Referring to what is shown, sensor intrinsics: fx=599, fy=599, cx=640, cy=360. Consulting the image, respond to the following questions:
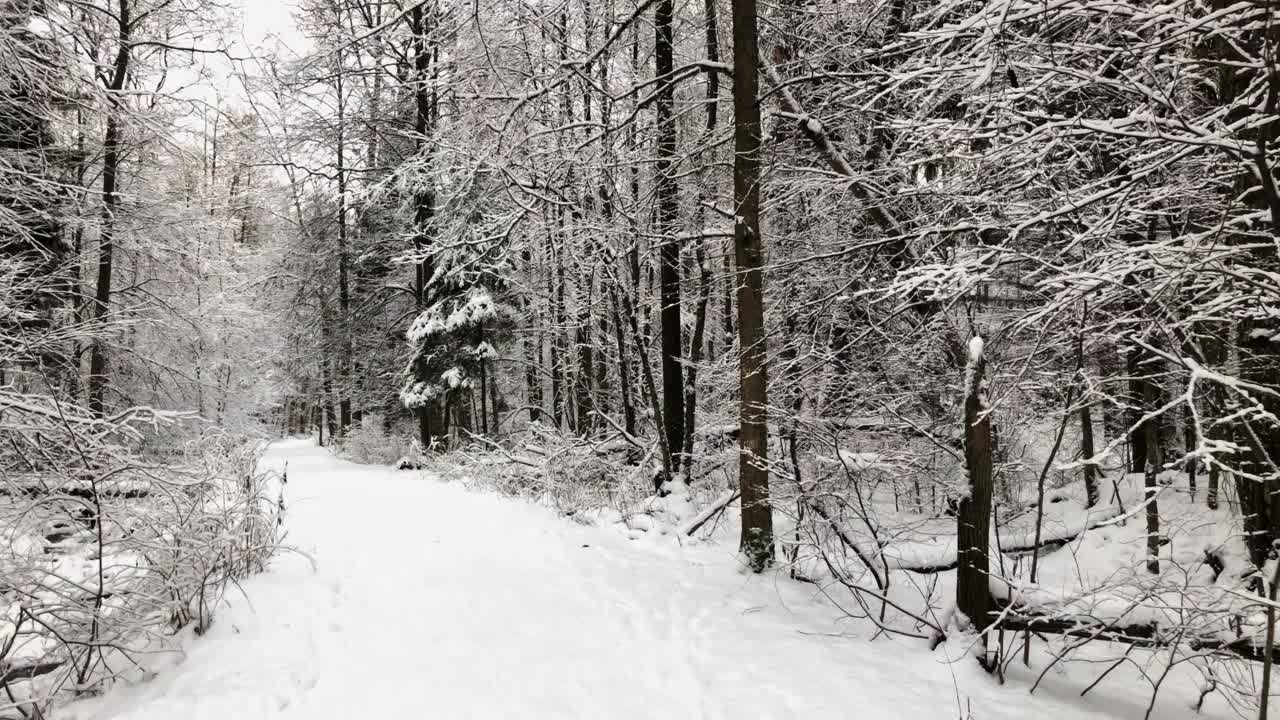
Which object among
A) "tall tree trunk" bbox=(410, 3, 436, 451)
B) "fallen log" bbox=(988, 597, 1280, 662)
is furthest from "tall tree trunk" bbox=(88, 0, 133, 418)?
"fallen log" bbox=(988, 597, 1280, 662)

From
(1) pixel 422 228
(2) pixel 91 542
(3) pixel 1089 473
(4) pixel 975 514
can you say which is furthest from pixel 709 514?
(1) pixel 422 228

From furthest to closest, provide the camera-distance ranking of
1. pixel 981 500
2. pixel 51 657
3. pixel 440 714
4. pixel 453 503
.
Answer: pixel 453 503, pixel 981 500, pixel 51 657, pixel 440 714

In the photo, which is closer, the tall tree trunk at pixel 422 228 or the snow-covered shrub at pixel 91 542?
the snow-covered shrub at pixel 91 542

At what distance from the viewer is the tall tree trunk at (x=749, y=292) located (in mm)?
5570

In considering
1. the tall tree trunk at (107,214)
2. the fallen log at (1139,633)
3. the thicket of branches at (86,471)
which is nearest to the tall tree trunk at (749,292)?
the fallen log at (1139,633)

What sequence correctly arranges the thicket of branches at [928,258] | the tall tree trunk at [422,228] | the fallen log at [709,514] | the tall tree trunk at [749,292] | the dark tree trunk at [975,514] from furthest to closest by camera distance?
the tall tree trunk at [422,228]
the fallen log at [709,514]
the tall tree trunk at [749,292]
the dark tree trunk at [975,514]
the thicket of branches at [928,258]

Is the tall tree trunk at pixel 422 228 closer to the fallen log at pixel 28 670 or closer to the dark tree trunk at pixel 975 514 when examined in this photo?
the fallen log at pixel 28 670

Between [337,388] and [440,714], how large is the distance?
2004 cm

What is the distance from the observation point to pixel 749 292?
5656mm

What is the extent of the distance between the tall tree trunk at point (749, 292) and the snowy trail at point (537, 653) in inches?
20.2

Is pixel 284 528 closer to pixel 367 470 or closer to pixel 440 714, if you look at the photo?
pixel 440 714

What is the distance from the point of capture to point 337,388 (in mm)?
20703

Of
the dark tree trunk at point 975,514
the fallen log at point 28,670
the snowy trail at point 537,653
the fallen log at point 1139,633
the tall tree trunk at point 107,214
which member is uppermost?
the tall tree trunk at point 107,214

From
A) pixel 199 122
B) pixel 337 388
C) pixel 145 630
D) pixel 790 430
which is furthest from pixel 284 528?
pixel 337 388
